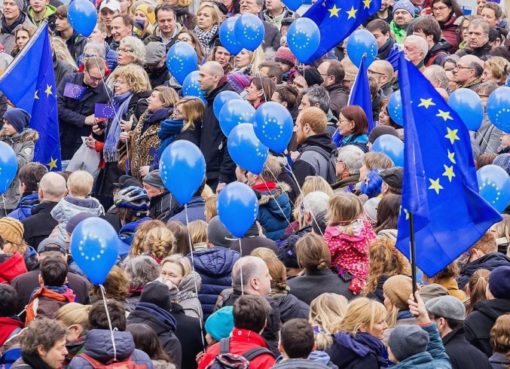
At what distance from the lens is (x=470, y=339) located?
9.77 metres

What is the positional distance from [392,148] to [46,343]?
15.9ft

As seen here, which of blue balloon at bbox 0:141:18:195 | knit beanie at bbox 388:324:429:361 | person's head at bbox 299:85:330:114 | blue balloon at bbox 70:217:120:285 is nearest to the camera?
knit beanie at bbox 388:324:429:361

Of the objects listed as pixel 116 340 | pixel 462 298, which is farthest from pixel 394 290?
pixel 116 340

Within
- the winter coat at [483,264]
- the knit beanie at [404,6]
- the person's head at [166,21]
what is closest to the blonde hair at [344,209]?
the winter coat at [483,264]

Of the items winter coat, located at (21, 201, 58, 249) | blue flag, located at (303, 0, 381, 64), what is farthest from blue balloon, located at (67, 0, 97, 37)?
winter coat, located at (21, 201, 58, 249)

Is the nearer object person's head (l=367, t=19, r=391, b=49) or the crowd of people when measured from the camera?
the crowd of people

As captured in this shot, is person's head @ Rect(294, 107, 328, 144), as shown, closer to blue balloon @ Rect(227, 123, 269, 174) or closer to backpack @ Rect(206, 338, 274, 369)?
blue balloon @ Rect(227, 123, 269, 174)

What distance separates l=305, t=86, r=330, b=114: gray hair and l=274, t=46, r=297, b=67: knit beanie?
4.96ft

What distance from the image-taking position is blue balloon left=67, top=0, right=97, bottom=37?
52.0 feet

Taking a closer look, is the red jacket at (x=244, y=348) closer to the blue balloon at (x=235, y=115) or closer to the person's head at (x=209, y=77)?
the blue balloon at (x=235, y=115)

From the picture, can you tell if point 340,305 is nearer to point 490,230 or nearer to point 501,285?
point 501,285

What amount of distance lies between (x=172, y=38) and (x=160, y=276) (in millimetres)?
7423

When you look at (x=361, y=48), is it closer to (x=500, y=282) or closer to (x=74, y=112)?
(x=74, y=112)

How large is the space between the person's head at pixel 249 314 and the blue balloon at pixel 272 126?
287 centimetres
